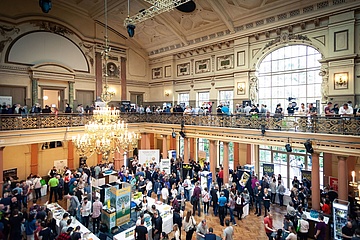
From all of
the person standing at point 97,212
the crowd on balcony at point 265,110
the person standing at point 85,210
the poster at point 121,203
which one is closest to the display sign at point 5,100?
the crowd on balcony at point 265,110

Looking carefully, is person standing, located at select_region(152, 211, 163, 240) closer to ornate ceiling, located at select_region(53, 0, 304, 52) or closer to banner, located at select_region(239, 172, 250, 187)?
banner, located at select_region(239, 172, 250, 187)

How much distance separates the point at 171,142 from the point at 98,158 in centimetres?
547

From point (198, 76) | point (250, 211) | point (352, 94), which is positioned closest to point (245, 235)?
point (250, 211)

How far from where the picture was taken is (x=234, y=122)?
10477 mm

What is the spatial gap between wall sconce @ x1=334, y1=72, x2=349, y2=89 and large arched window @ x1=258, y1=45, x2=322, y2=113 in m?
0.84

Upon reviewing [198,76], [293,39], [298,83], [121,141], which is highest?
[293,39]

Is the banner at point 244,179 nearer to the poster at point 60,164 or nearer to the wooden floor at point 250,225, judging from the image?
the wooden floor at point 250,225

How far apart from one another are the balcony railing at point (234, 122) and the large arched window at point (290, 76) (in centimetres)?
267

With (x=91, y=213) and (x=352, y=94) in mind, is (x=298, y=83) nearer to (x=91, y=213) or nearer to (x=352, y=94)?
(x=352, y=94)

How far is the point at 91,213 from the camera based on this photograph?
308 inches

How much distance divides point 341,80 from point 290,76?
7.89ft

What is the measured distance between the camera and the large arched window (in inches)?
417

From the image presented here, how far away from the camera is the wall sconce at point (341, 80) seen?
30.4ft

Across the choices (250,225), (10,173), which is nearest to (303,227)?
(250,225)
